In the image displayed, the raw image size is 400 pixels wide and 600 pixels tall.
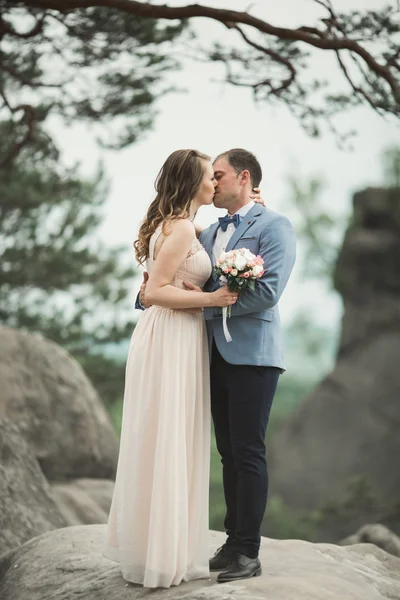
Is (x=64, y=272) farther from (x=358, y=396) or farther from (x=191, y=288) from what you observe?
(x=191, y=288)

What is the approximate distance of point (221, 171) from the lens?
4570 mm

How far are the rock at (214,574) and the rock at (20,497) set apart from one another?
76 centimetres

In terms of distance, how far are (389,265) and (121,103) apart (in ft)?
38.0

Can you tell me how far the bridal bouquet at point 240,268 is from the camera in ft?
13.6

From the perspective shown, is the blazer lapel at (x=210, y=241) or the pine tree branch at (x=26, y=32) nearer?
the blazer lapel at (x=210, y=241)

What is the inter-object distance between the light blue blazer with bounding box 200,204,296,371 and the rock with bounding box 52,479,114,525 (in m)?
3.90

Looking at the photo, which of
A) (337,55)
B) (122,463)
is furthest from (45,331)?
(122,463)

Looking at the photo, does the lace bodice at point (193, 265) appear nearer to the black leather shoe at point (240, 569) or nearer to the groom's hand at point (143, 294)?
the groom's hand at point (143, 294)

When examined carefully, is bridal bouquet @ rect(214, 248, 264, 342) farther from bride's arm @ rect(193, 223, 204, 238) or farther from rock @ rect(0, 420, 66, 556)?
rock @ rect(0, 420, 66, 556)

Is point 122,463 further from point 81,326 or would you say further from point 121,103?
point 81,326

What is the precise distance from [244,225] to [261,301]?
1.48 feet

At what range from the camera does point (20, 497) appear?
666cm

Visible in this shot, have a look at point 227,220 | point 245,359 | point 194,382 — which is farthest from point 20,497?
point 227,220

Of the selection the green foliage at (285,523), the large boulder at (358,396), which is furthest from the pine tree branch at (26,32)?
the large boulder at (358,396)
